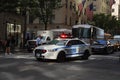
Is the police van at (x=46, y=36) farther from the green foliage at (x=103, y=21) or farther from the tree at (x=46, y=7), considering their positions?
the green foliage at (x=103, y=21)

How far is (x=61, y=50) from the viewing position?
22109 millimetres

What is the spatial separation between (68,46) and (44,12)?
86.6 ft

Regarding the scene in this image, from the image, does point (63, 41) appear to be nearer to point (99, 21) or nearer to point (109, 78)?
point (109, 78)

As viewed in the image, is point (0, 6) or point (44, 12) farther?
point (44, 12)

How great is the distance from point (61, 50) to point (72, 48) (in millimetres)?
1633

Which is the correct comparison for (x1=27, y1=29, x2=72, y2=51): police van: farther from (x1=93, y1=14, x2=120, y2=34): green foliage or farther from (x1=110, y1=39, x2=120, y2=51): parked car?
Result: (x1=93, y1=14, x2=120, y2=34): green foliage

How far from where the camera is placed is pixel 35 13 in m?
48.7

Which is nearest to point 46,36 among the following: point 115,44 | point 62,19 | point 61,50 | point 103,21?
point 115,44

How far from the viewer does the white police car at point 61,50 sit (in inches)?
854

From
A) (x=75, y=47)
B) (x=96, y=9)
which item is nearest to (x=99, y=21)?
(x=96, y=9)

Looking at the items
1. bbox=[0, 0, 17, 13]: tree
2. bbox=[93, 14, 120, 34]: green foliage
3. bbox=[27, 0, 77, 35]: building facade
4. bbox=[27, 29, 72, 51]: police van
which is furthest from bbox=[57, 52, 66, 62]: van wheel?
bbox=[93, 14, 120, 34]: green foliage

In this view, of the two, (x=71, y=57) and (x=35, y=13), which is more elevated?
(x=35, y=13)

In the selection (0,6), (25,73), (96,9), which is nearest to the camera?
(25,73)

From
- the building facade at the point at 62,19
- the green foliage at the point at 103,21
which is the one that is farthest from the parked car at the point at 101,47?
the green foliage at the point at 103,21
